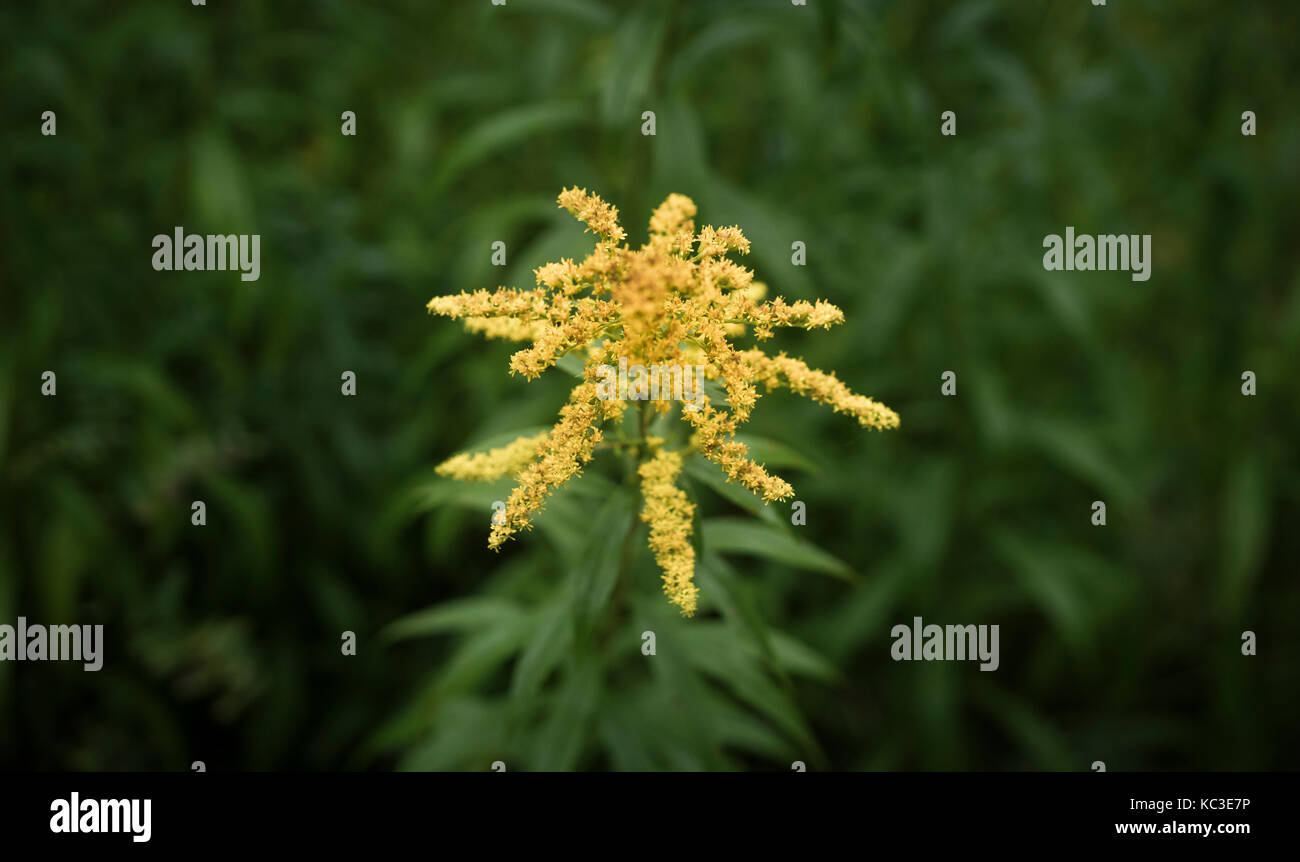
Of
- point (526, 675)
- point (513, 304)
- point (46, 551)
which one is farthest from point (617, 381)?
point (46, 551)

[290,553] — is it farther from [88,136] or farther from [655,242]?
[655,242]

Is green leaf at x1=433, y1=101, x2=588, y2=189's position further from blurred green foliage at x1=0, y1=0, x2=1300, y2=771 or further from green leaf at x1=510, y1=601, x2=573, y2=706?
green leaf at x1=510, y1=601, x2=573, y2=706

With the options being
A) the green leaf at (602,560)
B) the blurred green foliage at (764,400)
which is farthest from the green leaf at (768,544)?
the blurred green foliage at (764,400)

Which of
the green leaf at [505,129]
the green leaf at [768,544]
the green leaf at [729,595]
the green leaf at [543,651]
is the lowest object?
the green leaf at [543,651]

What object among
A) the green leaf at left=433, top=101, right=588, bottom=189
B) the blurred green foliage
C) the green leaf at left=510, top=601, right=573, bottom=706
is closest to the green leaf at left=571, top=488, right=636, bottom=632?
the green leaf at left=510, top=601, right=573, bottom=706

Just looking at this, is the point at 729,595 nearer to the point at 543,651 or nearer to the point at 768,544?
the point at 768,544

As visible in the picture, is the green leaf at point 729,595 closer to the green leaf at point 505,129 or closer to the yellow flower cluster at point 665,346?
the yellow flower cluster at point 665,346
